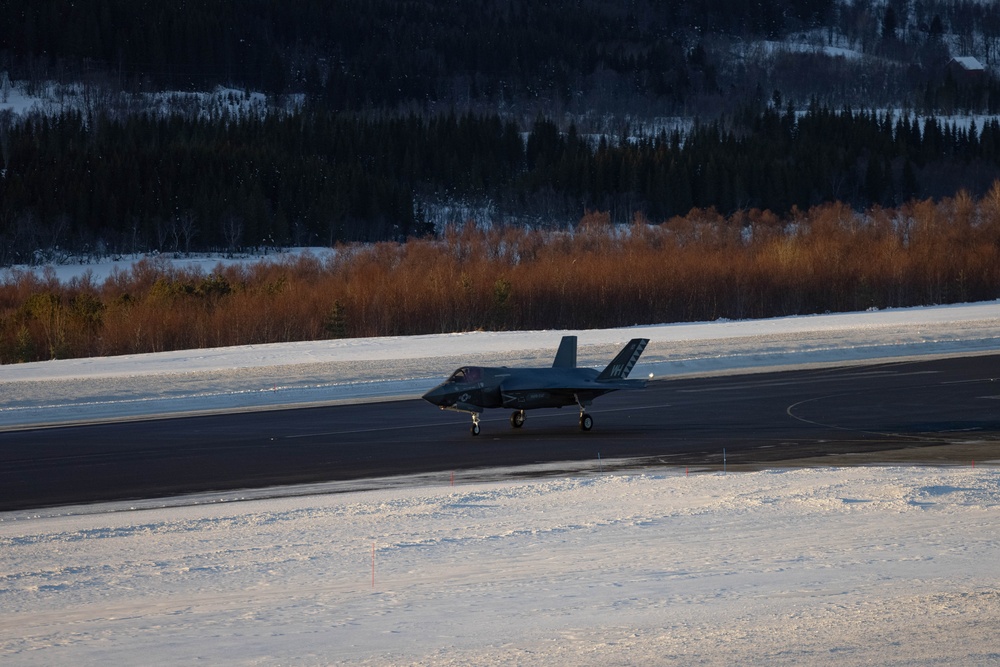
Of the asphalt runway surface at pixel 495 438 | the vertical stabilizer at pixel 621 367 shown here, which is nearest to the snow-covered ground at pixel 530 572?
the asphalt runway surface at pixel 495 438

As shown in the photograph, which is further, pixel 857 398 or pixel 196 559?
pixel 857 398

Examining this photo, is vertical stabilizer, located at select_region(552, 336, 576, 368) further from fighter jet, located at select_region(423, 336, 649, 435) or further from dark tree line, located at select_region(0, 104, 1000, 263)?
dark tree line, located at select_region(0, 104, 1000, 263)

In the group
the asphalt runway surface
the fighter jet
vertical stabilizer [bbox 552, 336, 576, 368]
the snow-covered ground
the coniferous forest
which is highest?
the coniferous forest

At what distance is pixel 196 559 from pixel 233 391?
18.0 m

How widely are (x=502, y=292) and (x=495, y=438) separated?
101 feet

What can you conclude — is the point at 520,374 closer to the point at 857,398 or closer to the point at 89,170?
the point at 857,398

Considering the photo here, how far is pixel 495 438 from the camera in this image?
2147 cm

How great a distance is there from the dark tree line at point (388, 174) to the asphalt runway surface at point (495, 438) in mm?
94957

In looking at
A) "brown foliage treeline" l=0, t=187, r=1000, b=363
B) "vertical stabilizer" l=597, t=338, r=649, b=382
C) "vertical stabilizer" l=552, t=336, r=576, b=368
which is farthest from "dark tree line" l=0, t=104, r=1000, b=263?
"vertical stabilizer" l=597, t=338, r=649, b=382

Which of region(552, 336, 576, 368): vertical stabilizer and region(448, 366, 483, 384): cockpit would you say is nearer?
region(448, 366, 483, 384): cockpit

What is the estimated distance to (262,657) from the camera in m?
8.81

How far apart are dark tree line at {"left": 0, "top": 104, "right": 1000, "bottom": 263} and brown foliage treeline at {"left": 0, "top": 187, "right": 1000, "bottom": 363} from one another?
47961mm

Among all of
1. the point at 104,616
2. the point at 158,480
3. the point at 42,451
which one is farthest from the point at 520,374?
the point at 104,616

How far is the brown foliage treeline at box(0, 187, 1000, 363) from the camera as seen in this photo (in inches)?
1805
